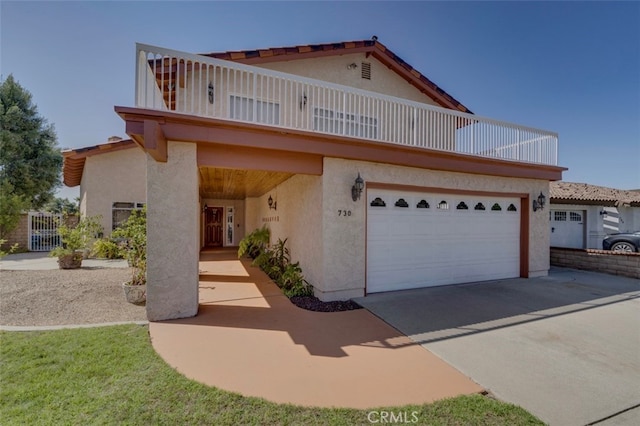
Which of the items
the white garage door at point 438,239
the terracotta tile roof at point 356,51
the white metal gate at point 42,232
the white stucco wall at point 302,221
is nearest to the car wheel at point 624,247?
the white garage door at point 438,239

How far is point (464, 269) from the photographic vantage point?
863 cm

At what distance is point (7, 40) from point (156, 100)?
511 cm

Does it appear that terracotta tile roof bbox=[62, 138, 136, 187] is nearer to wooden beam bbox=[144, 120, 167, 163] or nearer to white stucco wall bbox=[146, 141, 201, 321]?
white stucco wall bbox=[146, 141, 201, 321]

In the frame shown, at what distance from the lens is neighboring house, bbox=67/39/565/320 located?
17.9 ft

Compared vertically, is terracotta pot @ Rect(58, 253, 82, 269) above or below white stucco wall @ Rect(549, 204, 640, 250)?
below

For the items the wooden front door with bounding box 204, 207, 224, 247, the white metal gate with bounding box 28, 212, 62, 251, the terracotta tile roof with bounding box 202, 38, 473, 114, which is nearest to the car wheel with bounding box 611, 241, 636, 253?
the terracotta tile roof with bounding box 202, 38, 473, 114

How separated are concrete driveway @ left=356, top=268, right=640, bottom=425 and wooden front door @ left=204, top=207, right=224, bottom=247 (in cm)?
1384

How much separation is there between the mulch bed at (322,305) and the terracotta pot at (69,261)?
28.6ft

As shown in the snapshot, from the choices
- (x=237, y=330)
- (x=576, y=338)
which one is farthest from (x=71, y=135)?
(x=576, y=338)

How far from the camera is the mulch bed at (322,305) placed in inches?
243

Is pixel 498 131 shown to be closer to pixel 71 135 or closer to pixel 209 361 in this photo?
pixel 209 361

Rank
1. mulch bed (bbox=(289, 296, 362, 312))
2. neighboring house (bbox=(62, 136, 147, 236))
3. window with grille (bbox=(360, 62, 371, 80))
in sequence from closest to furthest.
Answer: mulch bed (bbox=(289, 296, 362, 312)) → window with grille (bbox=(360, 62, 371, 80)) → neighboring house (bbox=(62, 136, 147, 236))

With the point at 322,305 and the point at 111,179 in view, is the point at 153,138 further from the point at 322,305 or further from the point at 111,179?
the point at 111,179

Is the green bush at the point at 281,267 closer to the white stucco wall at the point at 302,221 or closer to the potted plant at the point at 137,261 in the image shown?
the white stucco wall at the point at 302,221
